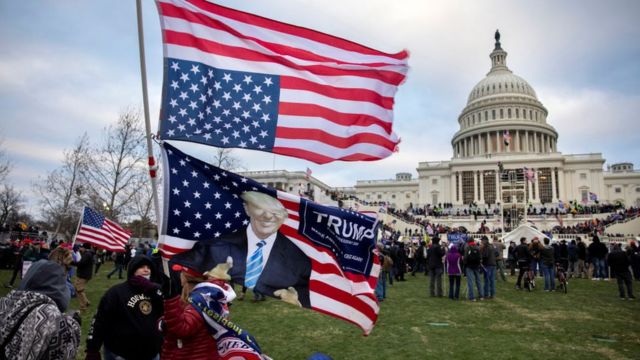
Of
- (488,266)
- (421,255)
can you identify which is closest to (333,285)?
(488,266)

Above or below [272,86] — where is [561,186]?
above

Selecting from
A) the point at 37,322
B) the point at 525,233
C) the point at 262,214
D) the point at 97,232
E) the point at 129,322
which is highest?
the point at 525,233

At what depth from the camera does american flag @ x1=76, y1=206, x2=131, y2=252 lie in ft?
36.6

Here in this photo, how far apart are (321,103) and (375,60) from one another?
3.05 feet

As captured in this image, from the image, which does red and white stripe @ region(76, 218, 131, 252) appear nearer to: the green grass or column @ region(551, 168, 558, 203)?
the green grass

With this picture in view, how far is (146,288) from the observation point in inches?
148

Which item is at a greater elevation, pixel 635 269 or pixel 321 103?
pixel 321 103

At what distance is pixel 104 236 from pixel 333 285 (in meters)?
9.83

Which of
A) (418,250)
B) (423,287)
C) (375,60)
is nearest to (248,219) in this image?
(375,60)

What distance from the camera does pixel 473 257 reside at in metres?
12.4

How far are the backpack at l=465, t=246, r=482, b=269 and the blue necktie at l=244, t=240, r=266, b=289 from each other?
989cm

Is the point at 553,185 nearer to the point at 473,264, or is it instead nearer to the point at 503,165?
the point at 503,165

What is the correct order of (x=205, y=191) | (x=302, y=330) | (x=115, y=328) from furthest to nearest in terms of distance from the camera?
1. (x=302, y=330)
2. (x=205, y=191)
3. (x=115, y=328)

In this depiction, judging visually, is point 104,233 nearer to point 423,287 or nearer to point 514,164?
point 423,287
